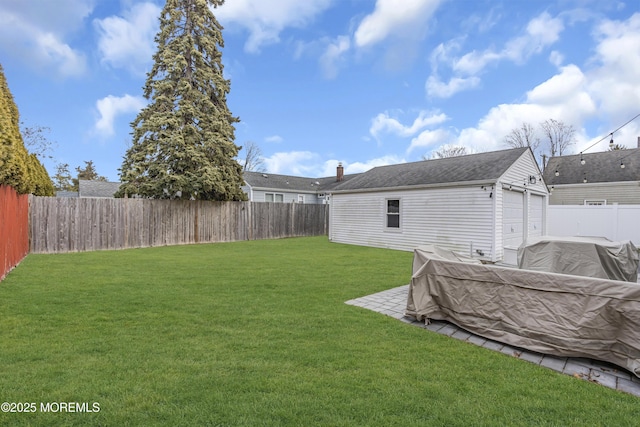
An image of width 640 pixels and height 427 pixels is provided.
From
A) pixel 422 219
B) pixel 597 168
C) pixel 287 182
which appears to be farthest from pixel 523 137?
pixel 422 219

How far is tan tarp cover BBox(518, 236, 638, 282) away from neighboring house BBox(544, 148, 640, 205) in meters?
16.1

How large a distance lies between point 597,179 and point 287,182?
19954 mm

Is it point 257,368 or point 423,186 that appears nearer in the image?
point 257,368

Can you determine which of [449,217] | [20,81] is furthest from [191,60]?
[449,217]

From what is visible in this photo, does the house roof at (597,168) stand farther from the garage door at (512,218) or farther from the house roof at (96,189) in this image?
the house roof at (96,189)

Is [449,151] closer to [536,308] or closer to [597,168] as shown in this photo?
[597,168]

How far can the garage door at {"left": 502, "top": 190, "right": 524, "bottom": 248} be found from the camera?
10.6m

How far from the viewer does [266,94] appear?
615 inches

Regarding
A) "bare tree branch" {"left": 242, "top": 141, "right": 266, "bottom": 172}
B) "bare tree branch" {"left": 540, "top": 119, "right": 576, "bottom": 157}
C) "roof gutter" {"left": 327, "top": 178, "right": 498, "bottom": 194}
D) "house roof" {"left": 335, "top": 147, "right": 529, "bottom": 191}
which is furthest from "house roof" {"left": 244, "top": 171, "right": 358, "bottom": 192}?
"bare tree branch" {"left": 540, "top": 119, "right": 576, "bottom": 157}

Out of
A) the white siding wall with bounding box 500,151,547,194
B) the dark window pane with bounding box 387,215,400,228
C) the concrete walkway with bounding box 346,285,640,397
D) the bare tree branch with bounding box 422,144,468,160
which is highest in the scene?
the bare tree branch with bounding box 422,144,468,160

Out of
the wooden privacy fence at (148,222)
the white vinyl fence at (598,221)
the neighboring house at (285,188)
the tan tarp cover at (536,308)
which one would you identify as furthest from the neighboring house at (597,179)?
the tan tarp cover at (536,308)

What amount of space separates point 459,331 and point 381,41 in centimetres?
1159

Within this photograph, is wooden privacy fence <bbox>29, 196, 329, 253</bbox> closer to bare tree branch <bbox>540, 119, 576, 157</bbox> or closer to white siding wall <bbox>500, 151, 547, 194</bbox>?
white siding wall <bbox>500, 151, 547, 194</bbox>

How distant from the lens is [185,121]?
1476 cm
